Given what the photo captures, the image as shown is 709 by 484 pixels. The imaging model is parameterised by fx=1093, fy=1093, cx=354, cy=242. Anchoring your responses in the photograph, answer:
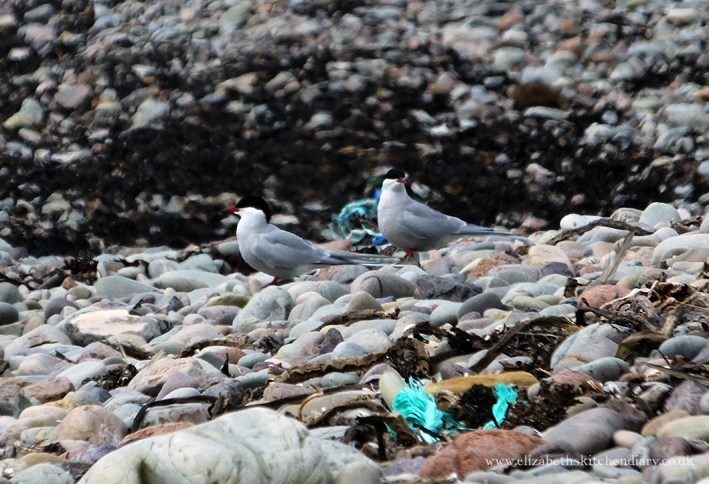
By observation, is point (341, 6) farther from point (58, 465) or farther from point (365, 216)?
point (58, 465)

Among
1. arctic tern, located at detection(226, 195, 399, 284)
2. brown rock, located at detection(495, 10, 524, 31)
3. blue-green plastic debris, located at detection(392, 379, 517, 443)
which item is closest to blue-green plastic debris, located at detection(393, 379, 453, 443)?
blue-green plastic debris, located at detection(392, 379, 517, 443)

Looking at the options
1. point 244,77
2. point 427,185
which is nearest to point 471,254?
point 427,185

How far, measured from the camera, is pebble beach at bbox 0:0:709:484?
2480 mm

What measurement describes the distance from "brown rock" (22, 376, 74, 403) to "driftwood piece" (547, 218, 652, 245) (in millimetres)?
3315

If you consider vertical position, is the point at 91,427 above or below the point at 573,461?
below

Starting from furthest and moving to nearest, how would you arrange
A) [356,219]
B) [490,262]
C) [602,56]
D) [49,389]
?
1. [602,56]
2. [356,219]
3. [490,262]
4. [49,389]

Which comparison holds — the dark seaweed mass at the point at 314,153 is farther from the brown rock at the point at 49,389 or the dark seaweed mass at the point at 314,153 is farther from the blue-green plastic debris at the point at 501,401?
the blue-green plastic debris at the point at 501,401

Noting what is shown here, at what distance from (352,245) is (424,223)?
1.57 meters

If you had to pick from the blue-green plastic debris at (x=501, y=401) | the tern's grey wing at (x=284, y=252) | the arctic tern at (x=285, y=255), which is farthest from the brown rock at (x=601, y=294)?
the tern's grey wing at (x=284, y=252)

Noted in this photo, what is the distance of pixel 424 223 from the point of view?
22.1 feet

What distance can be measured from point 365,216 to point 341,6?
284 centimetres

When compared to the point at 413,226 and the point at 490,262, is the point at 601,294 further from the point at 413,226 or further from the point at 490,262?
the point at 413,226

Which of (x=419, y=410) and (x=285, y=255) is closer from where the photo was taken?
(x=419, y=410)

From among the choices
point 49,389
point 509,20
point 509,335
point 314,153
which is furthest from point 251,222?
point 509,20
